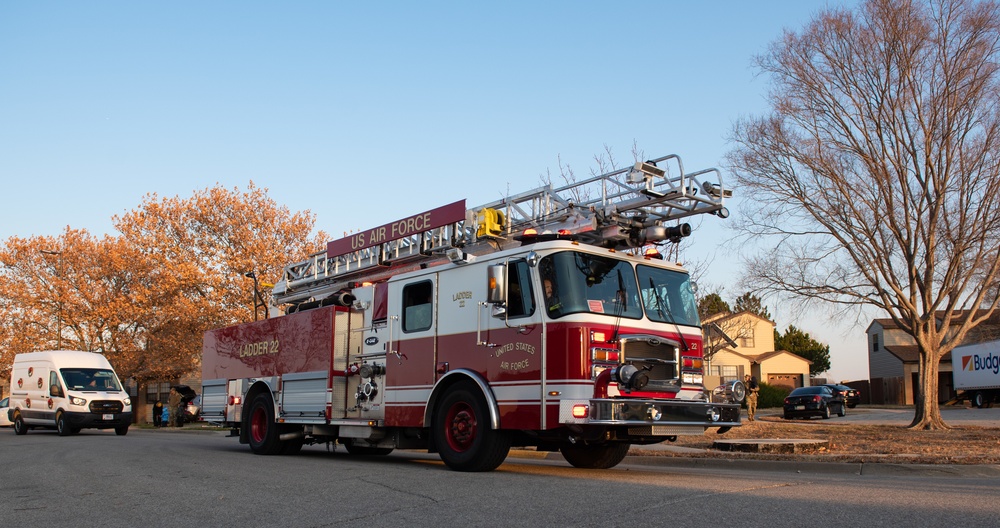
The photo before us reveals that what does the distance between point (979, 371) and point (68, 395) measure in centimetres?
3749

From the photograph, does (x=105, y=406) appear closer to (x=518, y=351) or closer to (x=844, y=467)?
(x=518, y=351)

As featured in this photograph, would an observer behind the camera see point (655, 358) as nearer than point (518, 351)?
No

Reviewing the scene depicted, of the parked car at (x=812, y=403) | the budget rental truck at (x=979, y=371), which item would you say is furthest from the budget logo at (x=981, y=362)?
the parked car at (x=812, y=403)

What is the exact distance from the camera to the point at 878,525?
19.1 ft

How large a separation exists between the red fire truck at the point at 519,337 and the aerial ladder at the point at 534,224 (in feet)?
0.08

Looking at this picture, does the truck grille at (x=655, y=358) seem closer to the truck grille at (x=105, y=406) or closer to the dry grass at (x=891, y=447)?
the dry grass at (x=891, y=447)

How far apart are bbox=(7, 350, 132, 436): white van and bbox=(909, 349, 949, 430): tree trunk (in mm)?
21540

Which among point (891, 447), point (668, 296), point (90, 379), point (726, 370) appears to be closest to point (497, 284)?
point (668, 296)

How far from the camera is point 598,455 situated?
11.1m

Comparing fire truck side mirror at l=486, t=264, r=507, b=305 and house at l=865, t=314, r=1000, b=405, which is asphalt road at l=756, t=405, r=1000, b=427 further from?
fire truck side mirror at l=486, t=264, r=507, b=305

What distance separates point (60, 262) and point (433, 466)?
118 ft

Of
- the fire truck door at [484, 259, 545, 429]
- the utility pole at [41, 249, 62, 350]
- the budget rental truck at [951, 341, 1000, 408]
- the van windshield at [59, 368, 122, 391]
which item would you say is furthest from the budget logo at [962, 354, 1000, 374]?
the utility pole at [41, 249, 62, 350]

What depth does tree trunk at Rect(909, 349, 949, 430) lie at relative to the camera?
2082 centimetres

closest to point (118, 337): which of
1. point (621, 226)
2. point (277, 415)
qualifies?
point (277, 415)
